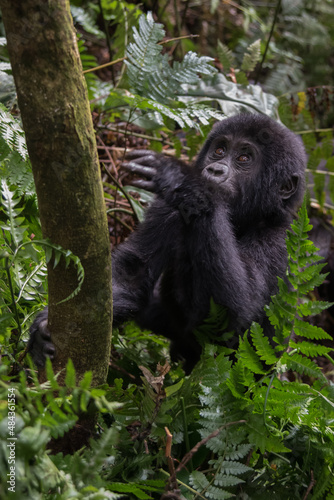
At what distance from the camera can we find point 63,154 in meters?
1.47

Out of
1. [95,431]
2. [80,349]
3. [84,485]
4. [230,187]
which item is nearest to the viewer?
[84,485]

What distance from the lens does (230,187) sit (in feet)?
10.1

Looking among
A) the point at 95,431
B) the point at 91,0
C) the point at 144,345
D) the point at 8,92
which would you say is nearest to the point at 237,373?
the point at 95,431

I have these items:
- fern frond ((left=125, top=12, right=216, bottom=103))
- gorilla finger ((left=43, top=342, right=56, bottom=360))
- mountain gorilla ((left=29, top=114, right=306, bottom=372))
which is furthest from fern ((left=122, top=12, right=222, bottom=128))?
gorilla finger ((left=43, top=342, right=56, bottom=360))

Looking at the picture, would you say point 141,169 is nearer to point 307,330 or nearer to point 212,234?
point 212,234

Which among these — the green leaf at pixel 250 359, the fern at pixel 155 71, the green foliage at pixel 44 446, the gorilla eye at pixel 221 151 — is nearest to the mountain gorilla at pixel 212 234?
the gorilla eye at pixel 221 151

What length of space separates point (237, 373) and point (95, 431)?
616 mm

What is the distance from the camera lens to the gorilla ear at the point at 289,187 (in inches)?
123

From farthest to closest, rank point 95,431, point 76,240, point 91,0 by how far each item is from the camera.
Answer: point 91,0 < point 95,431 < point 76,240

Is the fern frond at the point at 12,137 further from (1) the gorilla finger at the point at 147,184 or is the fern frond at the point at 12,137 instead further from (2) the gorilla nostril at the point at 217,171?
(2) the gorilla nostril at the point at 217,171

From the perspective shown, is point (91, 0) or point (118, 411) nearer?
point (118, 411)

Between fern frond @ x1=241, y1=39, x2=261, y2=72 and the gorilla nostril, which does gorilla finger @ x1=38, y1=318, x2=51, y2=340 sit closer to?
the gorilla nostril

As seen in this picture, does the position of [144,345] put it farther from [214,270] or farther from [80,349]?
[80,349]

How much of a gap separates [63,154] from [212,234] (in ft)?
3.99
